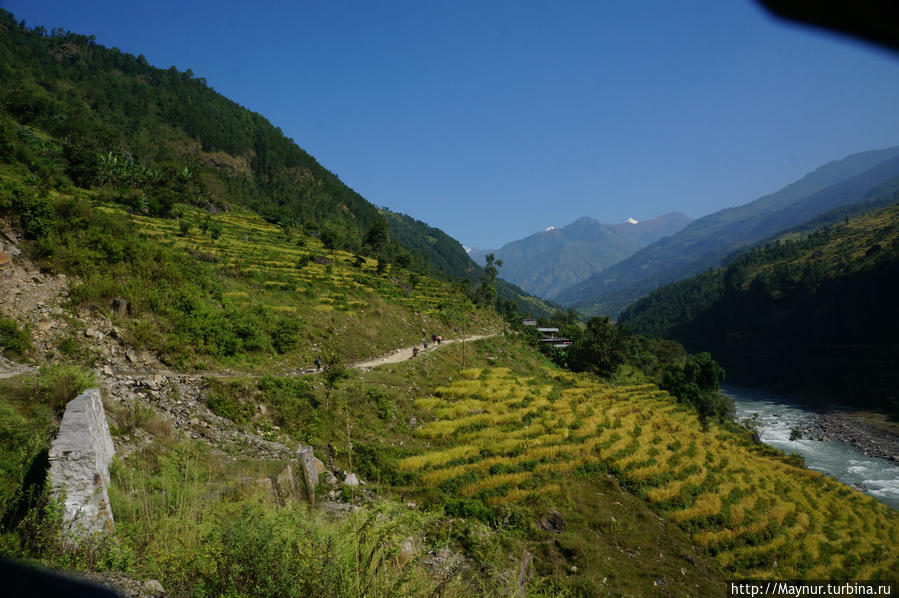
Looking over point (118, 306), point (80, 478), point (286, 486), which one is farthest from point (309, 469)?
point (118, 306)

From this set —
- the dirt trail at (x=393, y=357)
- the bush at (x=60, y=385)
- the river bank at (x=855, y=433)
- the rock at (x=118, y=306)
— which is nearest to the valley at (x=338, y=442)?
the bush at (x=60, y=385)

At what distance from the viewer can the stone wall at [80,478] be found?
5.54 meters

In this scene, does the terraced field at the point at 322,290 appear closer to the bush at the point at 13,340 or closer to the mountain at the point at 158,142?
the mountain at the point at 158,142

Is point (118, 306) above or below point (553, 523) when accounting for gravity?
above

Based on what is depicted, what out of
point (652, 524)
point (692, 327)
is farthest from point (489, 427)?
point (692, 327)

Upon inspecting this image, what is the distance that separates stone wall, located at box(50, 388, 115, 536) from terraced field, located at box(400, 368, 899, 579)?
11.0 m

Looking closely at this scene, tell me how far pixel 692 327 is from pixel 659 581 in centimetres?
14506

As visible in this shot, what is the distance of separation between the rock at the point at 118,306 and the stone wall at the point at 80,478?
9854 mm

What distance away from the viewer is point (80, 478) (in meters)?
5.90

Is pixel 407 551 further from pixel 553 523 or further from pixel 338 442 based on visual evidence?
pixel 553 523

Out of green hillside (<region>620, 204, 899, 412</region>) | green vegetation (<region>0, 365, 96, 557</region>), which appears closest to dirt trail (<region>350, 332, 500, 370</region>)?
green vegetation (<region>0, 365, 96, 557</region>)

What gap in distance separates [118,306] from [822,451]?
68677mm

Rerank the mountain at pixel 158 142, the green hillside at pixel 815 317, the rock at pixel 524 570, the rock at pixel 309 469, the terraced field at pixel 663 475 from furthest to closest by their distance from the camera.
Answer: the green hillside at pixel 815 317 < the mountain at pixel 158 142 < the terraced field at pixel 663 475 < the rock at pixel 309 469 < the rock at pixel 524 570

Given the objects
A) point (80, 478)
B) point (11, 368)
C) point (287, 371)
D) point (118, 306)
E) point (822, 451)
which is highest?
point (118, 306)
